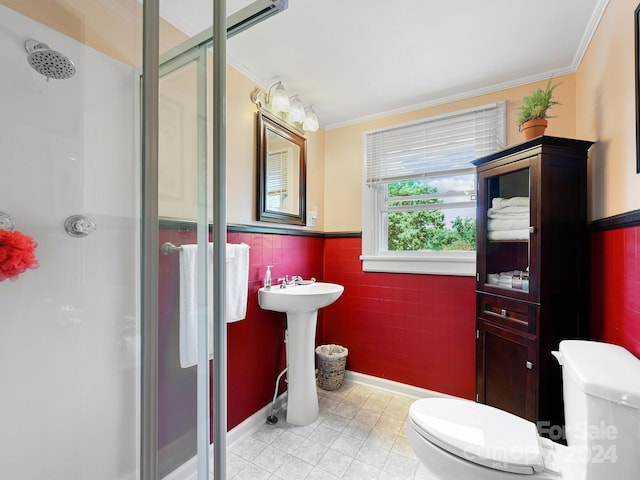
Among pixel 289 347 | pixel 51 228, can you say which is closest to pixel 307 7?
pixel 51 228

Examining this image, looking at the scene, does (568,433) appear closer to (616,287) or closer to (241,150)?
(616,287)

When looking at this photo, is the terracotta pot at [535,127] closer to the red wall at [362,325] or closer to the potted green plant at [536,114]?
the potted green plant at [536,114]

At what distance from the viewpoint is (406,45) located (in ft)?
5.03

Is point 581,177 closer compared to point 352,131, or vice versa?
point 581,177

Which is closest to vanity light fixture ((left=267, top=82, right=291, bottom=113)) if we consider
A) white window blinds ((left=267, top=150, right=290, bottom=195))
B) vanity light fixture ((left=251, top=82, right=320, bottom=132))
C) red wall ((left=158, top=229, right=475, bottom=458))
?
vanity light fixture ((left=251, top=82, right=320, bottom=132))

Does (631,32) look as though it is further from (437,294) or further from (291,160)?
(291,160)

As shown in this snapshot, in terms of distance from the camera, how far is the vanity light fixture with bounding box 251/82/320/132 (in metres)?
1.82

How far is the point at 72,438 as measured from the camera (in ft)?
3.21

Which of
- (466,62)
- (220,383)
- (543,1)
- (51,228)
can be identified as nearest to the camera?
(220,383)

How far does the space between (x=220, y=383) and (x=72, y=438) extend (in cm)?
69

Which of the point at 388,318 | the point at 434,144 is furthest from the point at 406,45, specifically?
the point at 388,318

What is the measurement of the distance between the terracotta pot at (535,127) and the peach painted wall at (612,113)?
0.75 ft

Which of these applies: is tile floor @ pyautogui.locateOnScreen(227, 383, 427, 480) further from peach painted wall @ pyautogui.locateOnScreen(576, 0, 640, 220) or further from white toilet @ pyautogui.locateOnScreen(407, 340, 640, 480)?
peach painted wall @ pyautogui.locateOnScreen(576, 0, 640, 220)

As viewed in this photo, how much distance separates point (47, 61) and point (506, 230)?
2.05m
